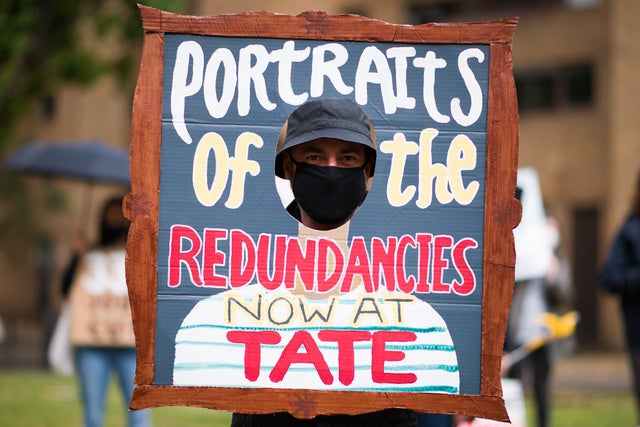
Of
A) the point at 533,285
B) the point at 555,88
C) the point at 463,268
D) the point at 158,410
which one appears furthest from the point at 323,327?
the point at 555,88


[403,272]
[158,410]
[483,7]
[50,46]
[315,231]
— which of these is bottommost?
[158,410]

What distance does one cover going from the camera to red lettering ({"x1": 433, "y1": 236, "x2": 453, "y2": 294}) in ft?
10.4

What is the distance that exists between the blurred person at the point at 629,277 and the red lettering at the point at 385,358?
4.20m

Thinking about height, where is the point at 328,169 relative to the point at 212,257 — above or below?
above

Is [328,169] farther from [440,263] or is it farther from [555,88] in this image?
[555,88]

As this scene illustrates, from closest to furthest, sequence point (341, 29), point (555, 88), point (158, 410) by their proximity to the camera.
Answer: point (341, 29), point (158, 410), point (555, 88)

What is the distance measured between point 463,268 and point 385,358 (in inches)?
14.0

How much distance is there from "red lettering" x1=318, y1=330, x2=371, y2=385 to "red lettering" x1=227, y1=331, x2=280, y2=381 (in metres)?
0.15

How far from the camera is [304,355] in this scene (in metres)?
3.12

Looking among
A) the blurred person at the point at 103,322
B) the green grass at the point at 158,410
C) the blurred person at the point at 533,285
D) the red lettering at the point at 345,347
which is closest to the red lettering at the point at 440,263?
the red lettering at the point at 345,347

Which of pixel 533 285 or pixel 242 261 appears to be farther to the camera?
pixel 533 285

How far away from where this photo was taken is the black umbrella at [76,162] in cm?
862

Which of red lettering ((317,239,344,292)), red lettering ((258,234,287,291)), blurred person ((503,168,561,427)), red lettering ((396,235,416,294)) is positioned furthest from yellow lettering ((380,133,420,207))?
blurred person ((503,168,561,427))

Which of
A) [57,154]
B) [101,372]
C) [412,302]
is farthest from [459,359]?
[57,154]
